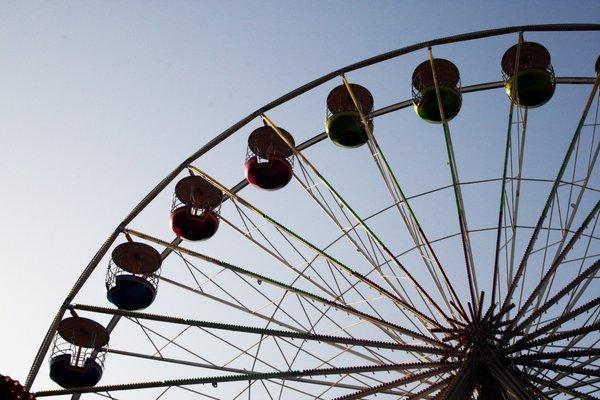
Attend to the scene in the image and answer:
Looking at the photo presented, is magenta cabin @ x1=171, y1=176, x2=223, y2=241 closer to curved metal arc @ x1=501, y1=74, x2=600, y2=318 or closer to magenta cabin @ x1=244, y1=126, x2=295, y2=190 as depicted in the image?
magenta cabin @ x1=244, y1=126, x2=295, y2=190

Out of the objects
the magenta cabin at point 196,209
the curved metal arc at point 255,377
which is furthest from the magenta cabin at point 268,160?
the curved metal arc at point 255,377

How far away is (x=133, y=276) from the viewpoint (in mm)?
13539

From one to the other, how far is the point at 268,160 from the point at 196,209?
2007 millimetres

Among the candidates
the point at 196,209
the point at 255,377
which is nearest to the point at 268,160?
the point at 196,209

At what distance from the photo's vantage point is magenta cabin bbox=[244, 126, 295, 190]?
14484mm

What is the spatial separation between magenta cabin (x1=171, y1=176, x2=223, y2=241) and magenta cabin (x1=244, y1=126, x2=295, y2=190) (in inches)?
38.5

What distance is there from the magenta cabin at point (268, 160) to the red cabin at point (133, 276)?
2838mm

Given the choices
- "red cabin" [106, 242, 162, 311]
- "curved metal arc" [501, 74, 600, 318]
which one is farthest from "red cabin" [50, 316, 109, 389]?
"curved metal arc" [501, 74, 600, 318]

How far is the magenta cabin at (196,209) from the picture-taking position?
47.2ft

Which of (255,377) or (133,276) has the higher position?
(133,276)

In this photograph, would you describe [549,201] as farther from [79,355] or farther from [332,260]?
[79,355]

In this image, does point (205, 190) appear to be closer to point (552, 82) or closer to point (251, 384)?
point (251, 384)

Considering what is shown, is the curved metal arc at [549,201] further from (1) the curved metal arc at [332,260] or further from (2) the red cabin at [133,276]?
(2) the red cabin at [133,276]

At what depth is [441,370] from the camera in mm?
9625
